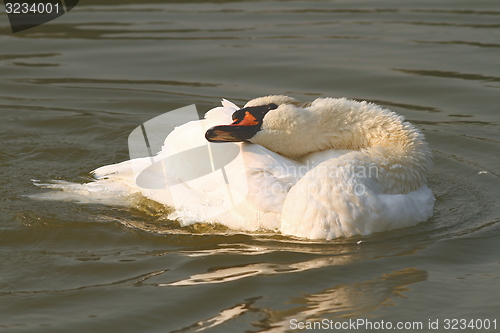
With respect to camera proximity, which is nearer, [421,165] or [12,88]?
[421,165]

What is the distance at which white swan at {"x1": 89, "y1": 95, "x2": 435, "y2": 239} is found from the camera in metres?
5.45

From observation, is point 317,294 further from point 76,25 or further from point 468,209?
point 76,25

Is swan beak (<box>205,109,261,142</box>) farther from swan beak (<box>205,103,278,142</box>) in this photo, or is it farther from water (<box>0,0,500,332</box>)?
water (<box>0,0,500,332</box>)

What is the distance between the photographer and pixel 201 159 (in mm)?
6000

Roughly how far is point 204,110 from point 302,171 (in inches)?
169

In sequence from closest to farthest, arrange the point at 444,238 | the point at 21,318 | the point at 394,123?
the point at 21,318 < the point at 444,238 < the point at 394,123

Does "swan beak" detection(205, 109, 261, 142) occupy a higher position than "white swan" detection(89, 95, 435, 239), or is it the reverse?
"swan beak" detection(205, 109, 261, 142)

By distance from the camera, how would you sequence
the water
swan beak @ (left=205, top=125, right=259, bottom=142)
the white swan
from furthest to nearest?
swan beak @ (left=205, top=125, right=259, bottom=142), the white swan, the water

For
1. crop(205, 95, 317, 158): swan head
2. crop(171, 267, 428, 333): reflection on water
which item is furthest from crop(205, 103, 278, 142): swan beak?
crop(171, 267, 428, 333): reflection on water

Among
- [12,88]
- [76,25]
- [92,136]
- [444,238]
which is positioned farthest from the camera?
[76,25]

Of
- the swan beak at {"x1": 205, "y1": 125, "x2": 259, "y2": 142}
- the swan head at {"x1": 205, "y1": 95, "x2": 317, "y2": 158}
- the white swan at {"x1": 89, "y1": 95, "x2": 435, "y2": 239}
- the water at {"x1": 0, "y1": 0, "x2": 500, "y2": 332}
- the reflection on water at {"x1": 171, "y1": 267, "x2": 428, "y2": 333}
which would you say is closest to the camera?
Result: the reflection on water at {"x1": 171, "y1": 267, "x2": 428, "y2": 333}

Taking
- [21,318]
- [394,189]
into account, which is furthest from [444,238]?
[21,318]

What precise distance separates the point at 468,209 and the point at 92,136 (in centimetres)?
484

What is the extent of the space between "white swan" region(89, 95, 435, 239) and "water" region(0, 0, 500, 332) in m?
0.20
